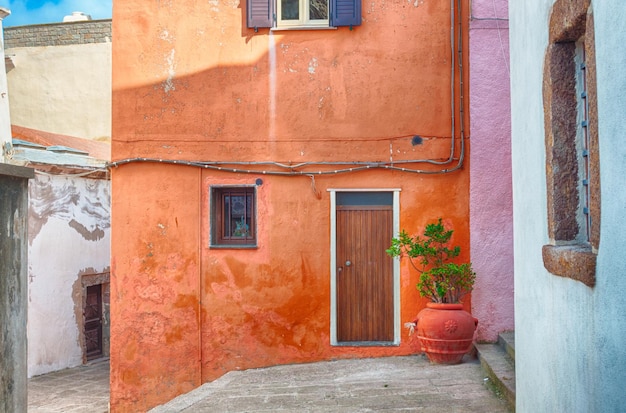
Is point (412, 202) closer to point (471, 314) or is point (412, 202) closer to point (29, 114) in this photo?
point (471, 314)

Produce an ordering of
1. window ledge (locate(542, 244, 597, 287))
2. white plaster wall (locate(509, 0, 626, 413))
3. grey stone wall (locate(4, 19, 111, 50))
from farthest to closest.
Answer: grey stone wall (locate(4, 19, 111, 50)) → window ledge (locate(542, 244, 597, 287)) → white plaster wall (locate(509, 0, 626, 413))

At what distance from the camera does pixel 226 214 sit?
8.57 metres

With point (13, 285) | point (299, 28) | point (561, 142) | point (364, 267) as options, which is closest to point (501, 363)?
point (364, 267)

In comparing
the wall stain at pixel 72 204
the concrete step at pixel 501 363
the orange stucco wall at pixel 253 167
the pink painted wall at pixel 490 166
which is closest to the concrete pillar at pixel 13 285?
the concrete step at pixel 501 363

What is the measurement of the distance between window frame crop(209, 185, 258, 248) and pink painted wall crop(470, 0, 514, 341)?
9.04 ft

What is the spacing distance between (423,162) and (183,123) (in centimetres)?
310

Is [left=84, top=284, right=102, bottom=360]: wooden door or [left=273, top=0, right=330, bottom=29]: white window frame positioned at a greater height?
[left=273, top=0, right=330, bottom=29]: white window frame

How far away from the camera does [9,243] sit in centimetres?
380

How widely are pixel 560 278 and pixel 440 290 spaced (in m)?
3.76

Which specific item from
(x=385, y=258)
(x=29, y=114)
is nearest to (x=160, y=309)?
(x=385, y=258)

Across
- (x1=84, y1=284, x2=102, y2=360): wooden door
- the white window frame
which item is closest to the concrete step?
the white window frame

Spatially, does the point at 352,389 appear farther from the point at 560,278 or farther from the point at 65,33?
the point at 65,33

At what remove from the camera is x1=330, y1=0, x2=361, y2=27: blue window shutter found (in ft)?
27.0

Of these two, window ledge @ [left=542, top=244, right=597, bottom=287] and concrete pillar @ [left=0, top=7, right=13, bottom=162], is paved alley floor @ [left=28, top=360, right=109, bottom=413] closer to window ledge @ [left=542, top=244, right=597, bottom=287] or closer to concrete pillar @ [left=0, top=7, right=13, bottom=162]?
concrete pillar @ [left=0, top=7, right=13, bottom=162]
